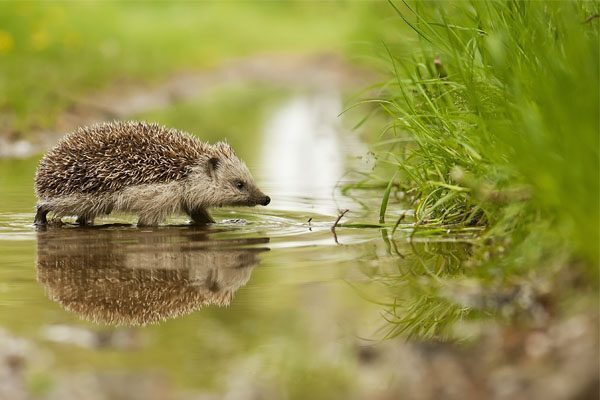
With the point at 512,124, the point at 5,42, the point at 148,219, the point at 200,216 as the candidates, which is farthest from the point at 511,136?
the point at 5,42

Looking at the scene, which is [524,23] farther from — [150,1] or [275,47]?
[275,47]

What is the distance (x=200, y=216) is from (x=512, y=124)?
12.5ft

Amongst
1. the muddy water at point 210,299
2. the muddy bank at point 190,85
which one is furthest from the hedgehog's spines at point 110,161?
the muddy bank at point 190,85

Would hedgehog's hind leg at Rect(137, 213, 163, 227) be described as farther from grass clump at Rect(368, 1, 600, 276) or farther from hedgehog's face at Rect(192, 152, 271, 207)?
grass clump at Rect(368, 1, 600, 276)

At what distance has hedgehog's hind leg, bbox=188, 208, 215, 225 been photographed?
981 centimetres

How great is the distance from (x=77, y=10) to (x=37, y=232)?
66.8 ft

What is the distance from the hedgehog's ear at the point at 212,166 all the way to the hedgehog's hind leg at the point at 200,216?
33 cm

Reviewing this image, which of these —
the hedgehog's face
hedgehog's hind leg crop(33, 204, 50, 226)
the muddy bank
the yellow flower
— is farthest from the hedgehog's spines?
the yellow flower

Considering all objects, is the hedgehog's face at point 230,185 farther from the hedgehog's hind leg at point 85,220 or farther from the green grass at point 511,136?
the green grass at point 511,136

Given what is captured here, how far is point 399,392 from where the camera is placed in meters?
4.35

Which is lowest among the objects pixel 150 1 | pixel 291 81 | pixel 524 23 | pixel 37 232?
pixel 37 232

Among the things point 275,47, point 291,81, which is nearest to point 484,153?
point 291,81

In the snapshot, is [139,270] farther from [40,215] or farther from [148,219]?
[40,215]

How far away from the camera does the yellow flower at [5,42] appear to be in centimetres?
1811
